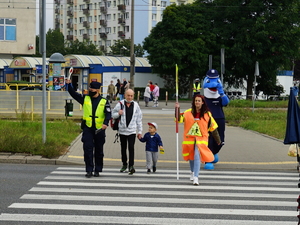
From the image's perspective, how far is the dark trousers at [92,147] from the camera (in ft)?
32.0

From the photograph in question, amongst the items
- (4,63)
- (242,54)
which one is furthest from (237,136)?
(4,63)

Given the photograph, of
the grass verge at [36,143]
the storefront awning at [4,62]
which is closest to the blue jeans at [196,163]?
the grass verge at [36,143]

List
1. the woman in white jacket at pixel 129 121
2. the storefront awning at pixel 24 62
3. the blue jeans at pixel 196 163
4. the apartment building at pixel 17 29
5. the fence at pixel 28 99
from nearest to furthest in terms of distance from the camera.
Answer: the blue jeans at pixel 196 163 → the woman in white jacket at pixel 129 121 → the fence at pixel 28 99 → the apartment building at pixel 17 29 → the storefront awning at pixel 24 62

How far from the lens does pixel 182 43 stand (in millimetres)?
46938

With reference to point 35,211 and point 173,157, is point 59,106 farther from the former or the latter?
point 35,211

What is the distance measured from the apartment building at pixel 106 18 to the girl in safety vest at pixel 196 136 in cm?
Answer: 7492

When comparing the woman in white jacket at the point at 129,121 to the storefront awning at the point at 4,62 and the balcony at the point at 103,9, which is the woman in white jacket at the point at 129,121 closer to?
the storefront awning at the point at 4,62

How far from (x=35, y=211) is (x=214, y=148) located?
504 centimetres

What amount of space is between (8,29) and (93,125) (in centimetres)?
3996

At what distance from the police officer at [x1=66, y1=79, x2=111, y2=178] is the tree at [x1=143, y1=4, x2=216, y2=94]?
36.6 metres

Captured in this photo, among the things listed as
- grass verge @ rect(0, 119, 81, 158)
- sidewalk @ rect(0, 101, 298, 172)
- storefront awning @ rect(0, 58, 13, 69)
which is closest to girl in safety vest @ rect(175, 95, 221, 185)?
sidewalk @ rect(0, 101, 298, 172)

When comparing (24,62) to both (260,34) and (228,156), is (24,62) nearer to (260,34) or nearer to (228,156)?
(260,34)

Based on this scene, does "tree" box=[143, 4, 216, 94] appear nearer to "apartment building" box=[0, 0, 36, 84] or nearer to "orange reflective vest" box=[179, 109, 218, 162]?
"apartment building" box=[0, 0, 36, 84]

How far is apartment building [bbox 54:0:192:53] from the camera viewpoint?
8962 centimetres
